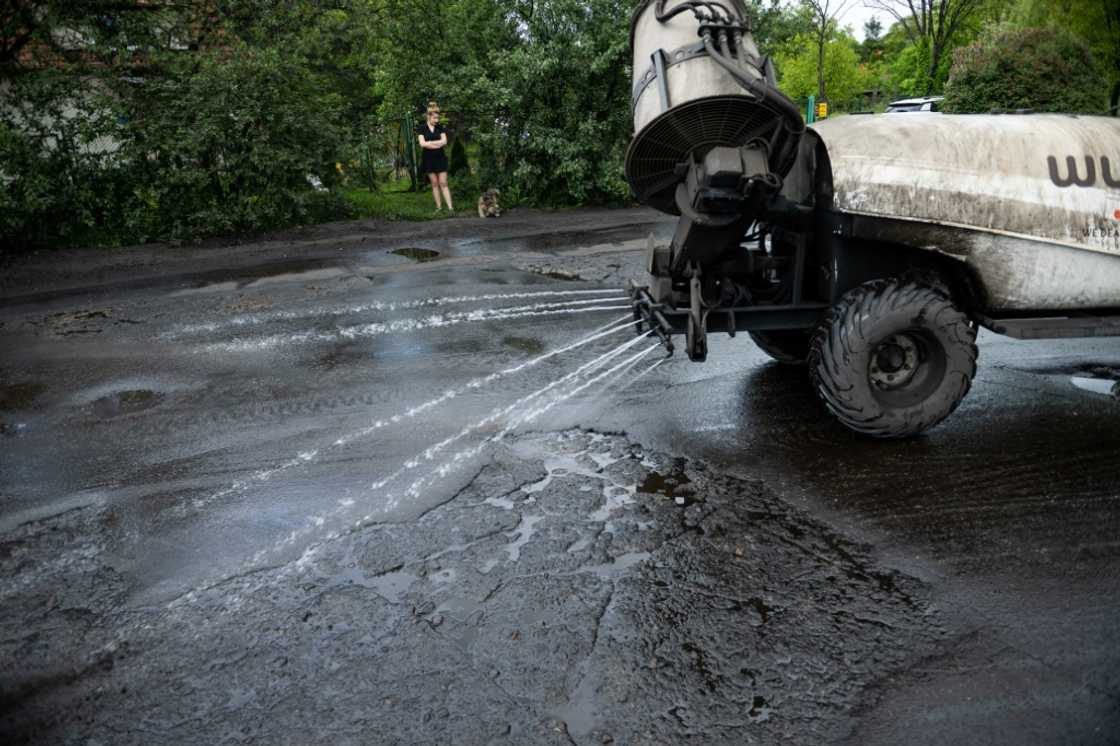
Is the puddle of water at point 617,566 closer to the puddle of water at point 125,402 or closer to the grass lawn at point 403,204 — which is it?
the puddle of water at point 125,402

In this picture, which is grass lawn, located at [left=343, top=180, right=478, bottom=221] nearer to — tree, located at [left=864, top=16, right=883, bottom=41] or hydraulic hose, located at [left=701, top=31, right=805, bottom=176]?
hydraulic hose, located at [left=701, top=31, right=805, bottom=176]

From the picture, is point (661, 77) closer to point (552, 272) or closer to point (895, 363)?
point (895, 363)

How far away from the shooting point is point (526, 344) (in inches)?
290

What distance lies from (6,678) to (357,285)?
7.01m

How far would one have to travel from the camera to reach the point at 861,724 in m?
2.95

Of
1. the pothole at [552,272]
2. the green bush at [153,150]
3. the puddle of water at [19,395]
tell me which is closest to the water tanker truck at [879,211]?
the pothole at [552,272]

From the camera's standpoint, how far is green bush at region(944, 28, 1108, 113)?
39.5 feet

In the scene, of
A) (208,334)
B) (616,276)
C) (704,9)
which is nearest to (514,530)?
(704,9)

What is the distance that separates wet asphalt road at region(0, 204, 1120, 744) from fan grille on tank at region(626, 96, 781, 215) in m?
1.69

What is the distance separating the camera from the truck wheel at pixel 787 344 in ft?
20.9

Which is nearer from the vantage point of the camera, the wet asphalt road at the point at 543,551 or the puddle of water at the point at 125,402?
the wet asphalt road at the point at 543,551

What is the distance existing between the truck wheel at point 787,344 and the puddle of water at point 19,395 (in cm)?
568

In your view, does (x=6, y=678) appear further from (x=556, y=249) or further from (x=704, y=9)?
(x=556, y=249)

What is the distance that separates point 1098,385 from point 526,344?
444cm
